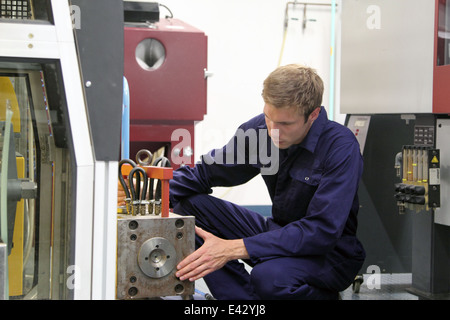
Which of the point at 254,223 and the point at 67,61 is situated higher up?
the point at 67,61

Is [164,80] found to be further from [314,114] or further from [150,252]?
[150,252]

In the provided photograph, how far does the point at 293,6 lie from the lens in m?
3.82

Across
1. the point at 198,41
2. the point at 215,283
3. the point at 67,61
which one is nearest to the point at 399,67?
the point at 198,41

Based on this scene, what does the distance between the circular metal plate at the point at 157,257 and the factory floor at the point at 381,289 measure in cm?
90

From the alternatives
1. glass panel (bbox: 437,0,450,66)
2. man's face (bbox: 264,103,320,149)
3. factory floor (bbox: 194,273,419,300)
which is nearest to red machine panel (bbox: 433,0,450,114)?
glass panel (bbox: 437,0,450,66)

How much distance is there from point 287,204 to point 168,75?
75cm

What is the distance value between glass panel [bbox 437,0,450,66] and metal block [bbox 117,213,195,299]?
1215mm

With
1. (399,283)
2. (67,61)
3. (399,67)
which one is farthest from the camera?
(399,283)

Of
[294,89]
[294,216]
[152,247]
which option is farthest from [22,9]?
[294,216]

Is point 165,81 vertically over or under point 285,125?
over

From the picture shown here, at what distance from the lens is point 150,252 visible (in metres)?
1.15

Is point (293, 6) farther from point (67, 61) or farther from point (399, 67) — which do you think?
point (67, 61)
